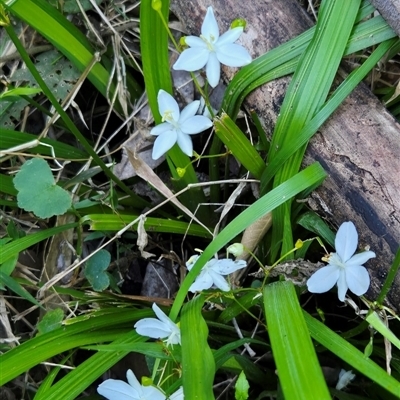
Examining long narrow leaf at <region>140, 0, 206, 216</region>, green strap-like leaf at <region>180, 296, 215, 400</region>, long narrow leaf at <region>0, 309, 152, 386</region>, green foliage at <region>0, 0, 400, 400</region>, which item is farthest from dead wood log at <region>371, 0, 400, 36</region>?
long narrow leaf at <region>0, 309, 152, 386</region>

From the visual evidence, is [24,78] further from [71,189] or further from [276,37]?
[276,37]

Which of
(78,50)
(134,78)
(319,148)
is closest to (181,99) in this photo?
(134,78)

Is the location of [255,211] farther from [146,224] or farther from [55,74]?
[55,74]

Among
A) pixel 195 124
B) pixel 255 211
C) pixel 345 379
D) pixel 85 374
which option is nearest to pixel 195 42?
pixel 195 124

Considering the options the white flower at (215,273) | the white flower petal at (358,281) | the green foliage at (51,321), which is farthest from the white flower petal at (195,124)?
the green foliage at (51,321)

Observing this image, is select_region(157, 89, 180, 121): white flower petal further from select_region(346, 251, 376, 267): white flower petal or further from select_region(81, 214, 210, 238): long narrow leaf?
select_region(346, 251, 376, 267): white flower petal

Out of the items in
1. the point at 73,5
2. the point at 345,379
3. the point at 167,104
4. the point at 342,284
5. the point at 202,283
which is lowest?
the point at 345,379

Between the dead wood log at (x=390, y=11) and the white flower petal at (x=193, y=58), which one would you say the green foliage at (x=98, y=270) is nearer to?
the white flower petal at (x=193, y=58)
